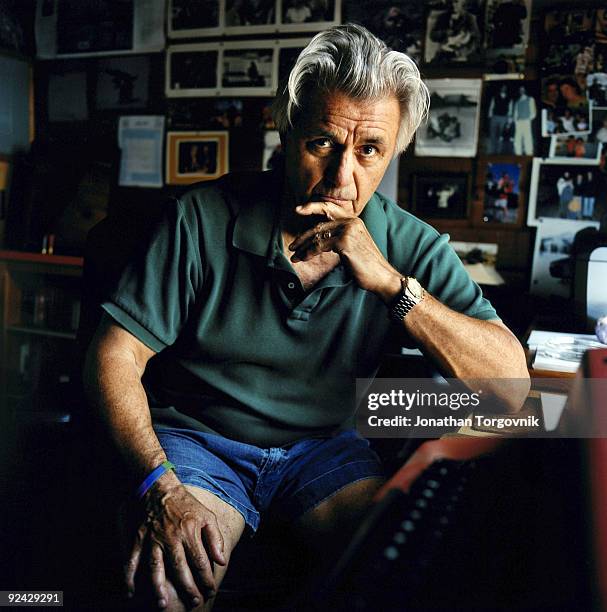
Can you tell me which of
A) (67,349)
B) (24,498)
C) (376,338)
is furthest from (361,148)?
(67,349)

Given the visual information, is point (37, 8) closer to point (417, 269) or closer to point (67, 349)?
point (67, 349)

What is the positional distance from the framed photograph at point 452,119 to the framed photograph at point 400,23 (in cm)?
15

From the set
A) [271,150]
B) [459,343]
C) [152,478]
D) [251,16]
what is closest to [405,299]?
[459,343]

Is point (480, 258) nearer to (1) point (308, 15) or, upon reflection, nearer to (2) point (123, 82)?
(1) point (308, 15)

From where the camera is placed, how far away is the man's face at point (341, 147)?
1062mm

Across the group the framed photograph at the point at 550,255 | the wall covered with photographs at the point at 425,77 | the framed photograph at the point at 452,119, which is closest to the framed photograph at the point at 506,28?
the wall covered with photographs at the point at 425,77

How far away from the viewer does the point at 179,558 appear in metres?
0.83

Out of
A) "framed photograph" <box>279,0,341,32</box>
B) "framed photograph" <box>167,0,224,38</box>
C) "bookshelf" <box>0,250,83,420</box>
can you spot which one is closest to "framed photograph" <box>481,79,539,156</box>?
"framed photograph" <box>279,0,341,32</box>

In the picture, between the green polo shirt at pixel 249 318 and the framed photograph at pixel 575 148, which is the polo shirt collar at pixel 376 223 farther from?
the framed photograph at pixel 575 148

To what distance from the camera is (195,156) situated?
101 inches

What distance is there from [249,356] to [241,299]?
0.11m

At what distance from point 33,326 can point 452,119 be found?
1.97m

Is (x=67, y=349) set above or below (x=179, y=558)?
below

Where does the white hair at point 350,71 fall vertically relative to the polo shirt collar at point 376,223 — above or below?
above
